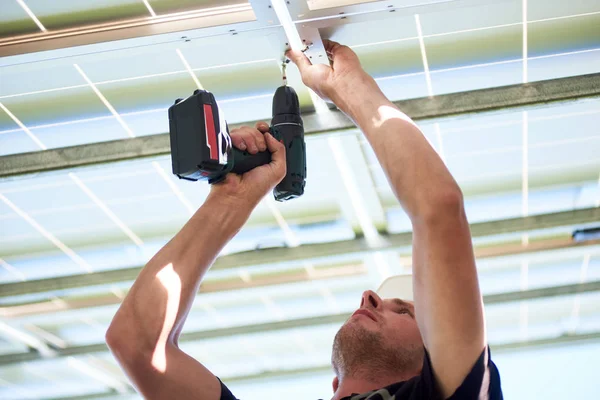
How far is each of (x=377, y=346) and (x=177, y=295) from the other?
0.85 meters

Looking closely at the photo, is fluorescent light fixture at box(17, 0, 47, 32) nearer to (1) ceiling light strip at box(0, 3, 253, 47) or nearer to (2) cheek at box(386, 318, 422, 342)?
(1) ceiling light strip at box(0, 3, 253, 47)

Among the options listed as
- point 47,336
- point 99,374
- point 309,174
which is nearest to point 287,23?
point 309,174

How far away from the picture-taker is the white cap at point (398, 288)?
4.66 meters

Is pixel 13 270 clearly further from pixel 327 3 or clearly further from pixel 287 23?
pixel 327 3

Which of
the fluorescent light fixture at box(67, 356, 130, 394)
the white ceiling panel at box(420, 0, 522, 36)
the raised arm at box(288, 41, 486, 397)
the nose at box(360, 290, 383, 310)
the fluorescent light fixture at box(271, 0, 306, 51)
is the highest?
the fluorescent light fixture at box(67, 356, 130, 394)

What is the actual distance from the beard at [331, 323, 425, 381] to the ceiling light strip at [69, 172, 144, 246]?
508 centimetres

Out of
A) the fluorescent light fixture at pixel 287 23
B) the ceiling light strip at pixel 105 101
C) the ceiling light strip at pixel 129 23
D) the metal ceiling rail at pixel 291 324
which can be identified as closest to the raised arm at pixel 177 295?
the fluorescent light fixture at pixel 287 23

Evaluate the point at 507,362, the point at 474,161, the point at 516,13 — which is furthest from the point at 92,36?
the point at 507,362

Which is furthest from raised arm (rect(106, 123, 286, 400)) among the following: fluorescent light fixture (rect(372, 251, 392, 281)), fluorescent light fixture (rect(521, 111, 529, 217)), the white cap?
fluorescent light fixture (rect(372, 251, 392, 281))

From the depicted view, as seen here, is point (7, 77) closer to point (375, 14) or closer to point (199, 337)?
point (375, 14)

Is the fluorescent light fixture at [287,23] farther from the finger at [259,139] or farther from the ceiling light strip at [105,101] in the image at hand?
the ceiling light strip at [105,101]

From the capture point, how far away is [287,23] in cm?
474

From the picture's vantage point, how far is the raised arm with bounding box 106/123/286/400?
3.26 meters

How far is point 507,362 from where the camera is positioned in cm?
1341
